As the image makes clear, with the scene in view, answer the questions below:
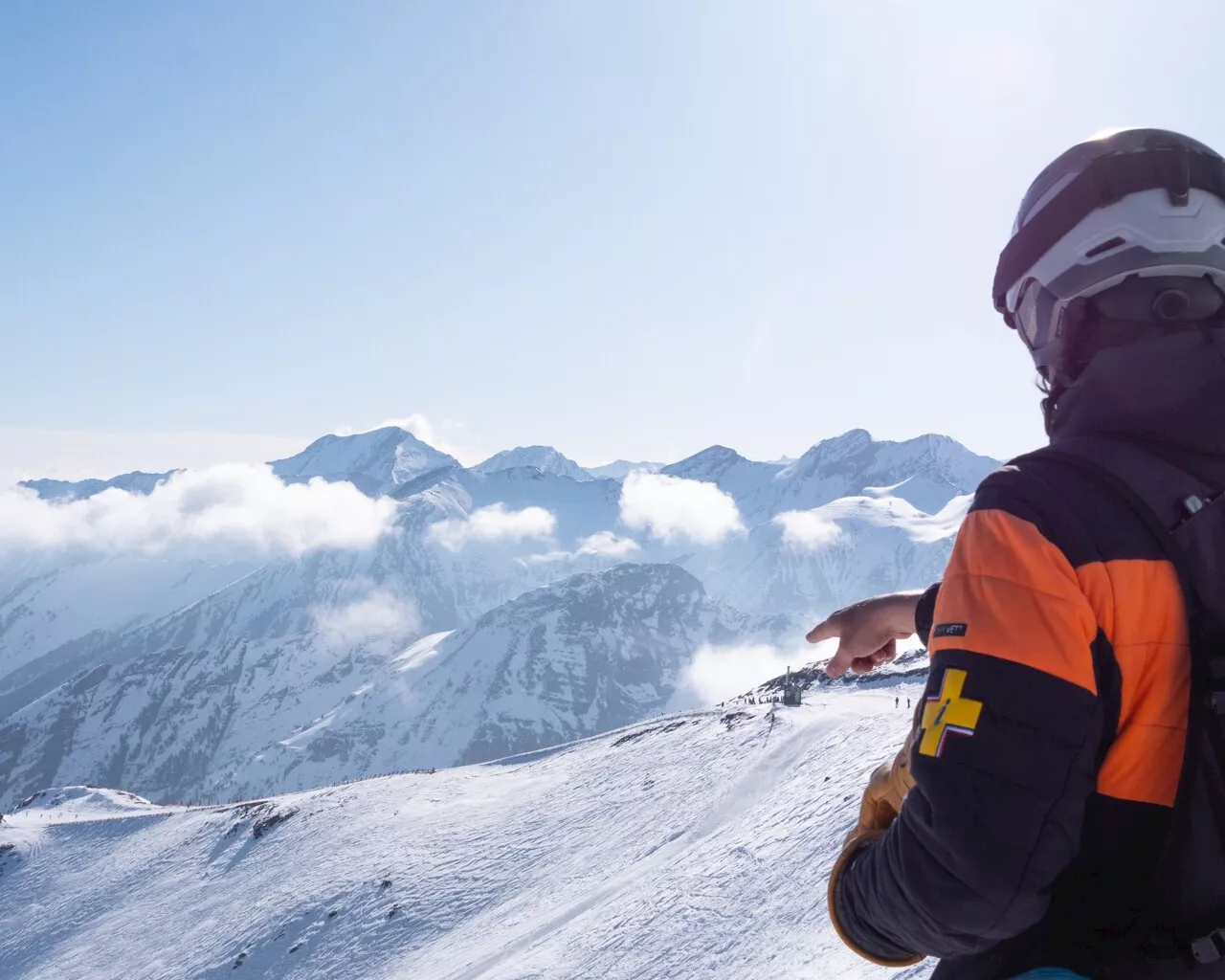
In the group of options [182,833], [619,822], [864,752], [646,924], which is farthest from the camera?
[182,833]

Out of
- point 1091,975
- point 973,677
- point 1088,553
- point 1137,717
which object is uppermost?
point 1088,553

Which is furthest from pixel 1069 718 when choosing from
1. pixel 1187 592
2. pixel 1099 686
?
pixel 1187 592

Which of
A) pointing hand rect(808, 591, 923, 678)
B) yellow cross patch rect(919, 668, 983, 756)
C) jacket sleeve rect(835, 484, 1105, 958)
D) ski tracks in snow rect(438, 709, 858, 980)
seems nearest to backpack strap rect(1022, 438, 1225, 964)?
jacket sleeve rect(835, 484, 1105, 958)

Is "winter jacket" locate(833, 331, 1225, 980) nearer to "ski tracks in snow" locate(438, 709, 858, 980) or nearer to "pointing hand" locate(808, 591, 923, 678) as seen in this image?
"pointing hand" locate(808, 591, 923, 678)

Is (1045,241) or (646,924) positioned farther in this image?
(646,924)

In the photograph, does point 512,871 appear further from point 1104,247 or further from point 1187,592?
point 1104,247

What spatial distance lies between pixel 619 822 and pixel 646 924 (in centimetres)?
1100

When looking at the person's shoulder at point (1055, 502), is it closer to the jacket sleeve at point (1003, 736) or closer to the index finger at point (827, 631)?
the jacket sleeve at point (1003, 736)

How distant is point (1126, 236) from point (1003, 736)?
5.94 feet

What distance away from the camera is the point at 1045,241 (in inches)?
114

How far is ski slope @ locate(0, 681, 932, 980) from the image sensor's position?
1633cm

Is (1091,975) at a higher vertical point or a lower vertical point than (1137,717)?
lower

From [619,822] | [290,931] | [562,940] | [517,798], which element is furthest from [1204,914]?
[517,798]

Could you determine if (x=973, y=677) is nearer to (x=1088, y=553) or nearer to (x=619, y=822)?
(x=1088, y=553)
